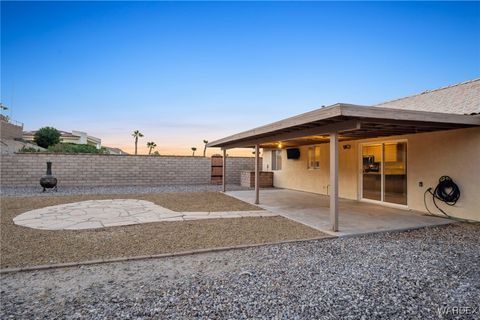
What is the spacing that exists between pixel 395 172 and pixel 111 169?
43.1 ft

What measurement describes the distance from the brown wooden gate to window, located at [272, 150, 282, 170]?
10.7ft

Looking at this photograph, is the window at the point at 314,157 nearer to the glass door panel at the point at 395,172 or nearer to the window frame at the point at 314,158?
the window frame at the point at 314,158

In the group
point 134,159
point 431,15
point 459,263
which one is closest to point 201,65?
point 134,159

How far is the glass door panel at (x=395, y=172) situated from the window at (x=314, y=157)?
356 cm

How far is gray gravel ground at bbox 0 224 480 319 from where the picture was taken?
2.21 meters

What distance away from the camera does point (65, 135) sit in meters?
33.9

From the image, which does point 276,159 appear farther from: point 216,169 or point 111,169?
point 111,169

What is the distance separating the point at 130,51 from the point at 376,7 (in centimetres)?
914

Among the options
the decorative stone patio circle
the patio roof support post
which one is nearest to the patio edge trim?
the patio roof support post

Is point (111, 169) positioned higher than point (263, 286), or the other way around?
point (111, 169)

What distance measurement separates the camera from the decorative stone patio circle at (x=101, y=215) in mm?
5355

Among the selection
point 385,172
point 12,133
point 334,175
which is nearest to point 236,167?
point 385,172

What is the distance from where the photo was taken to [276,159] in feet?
48.2

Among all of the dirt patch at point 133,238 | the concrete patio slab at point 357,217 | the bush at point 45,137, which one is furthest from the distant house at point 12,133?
the concrete patio slab at point 357,217
